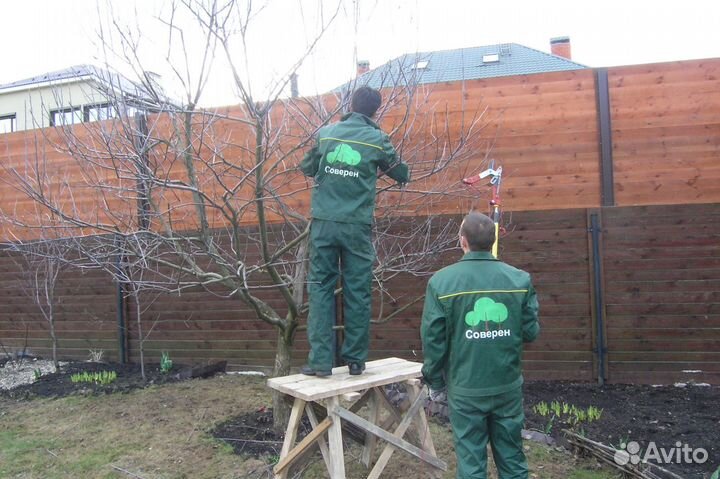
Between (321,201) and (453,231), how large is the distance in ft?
8.51

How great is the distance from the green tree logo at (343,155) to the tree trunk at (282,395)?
169 centimetres

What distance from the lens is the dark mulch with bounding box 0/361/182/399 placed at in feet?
18.5

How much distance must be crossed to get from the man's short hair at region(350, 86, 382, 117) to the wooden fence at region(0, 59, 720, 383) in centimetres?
247

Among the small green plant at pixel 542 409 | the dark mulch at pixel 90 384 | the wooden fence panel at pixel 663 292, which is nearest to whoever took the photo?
the small green plant at pixel 542 409

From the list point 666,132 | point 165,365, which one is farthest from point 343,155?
point 165,365

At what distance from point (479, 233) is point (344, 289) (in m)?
1.02

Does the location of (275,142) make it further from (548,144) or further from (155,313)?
(155,313)

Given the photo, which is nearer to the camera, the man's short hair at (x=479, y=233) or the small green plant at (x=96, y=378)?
the man's short hair at (x=479, y=233)

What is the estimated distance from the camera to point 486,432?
271 cm

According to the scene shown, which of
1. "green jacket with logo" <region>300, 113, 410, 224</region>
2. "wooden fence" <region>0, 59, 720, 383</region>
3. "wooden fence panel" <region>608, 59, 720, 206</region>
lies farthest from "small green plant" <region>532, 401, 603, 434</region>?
"green jacket with logo" <region>300, 113, 410, 224</region>

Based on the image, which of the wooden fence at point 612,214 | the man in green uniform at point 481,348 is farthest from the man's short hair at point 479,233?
the wooden fence at point 612,214

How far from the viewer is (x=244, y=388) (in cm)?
552

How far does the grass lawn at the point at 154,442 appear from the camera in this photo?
12.2 ft

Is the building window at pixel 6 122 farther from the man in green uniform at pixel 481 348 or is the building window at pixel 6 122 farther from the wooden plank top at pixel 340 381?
the man in green uniform at pixel 481 348
